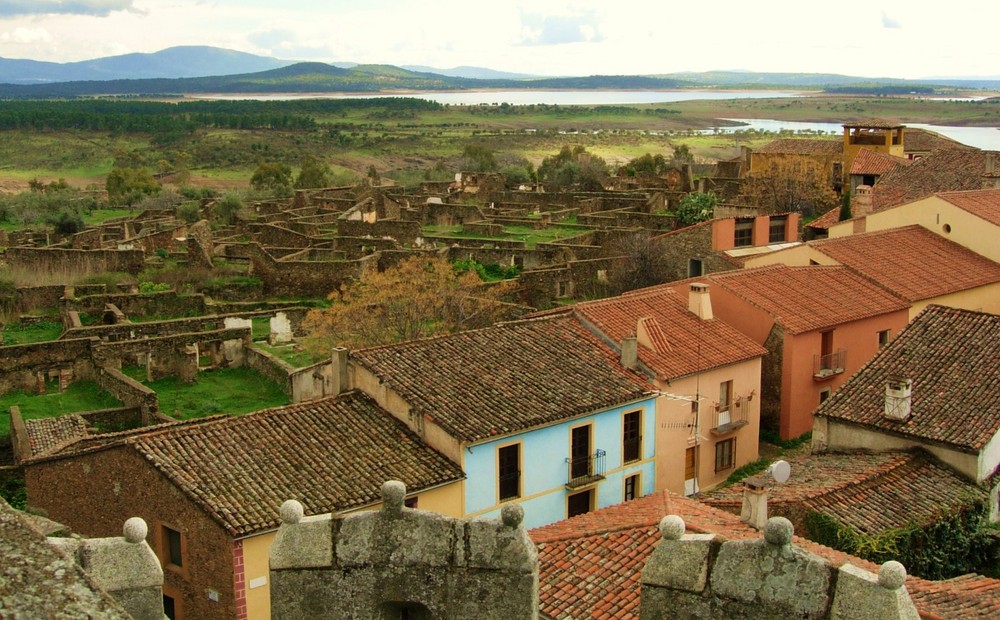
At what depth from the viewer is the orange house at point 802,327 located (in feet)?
87.1

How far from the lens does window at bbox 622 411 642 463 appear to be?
22.0 meters

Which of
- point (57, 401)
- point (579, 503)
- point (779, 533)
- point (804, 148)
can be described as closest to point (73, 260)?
point (57, 401)

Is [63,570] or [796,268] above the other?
[63,570]

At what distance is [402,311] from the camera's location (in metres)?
33.7

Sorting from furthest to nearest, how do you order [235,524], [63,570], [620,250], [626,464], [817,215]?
[817,215]
[620,250]
[626,464]
[235,524]
[63,570]

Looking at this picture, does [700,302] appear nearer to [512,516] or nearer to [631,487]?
[631,487]

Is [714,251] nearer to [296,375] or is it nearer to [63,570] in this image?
[296,375]

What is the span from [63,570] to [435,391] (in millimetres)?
16845

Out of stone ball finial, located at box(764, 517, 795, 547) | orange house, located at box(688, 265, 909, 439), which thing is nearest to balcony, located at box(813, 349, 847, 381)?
orange house, located at box(688, 265, 909, 439)

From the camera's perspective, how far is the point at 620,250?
4741 centimetres

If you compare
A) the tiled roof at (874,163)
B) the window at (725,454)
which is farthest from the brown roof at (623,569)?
the tiled roof at (874,163)

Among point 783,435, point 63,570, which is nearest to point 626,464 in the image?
point 783,435

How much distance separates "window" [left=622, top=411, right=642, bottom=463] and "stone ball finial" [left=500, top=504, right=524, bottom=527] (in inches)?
668

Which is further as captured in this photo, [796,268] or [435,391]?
[796,268]
